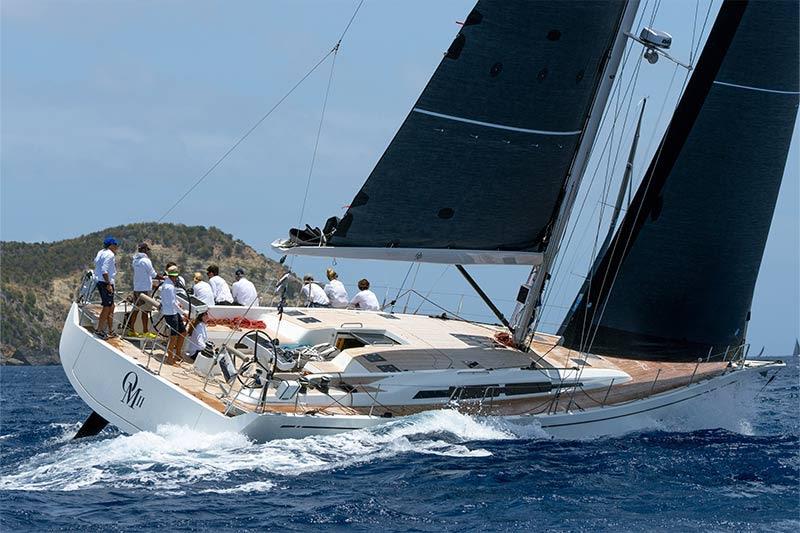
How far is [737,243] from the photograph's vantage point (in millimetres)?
16531

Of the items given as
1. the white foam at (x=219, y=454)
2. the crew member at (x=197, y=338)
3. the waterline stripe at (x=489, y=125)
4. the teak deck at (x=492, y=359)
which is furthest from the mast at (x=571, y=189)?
the crew member at (x=197, y=338)

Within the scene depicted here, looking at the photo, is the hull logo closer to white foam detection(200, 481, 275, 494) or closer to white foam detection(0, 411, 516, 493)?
white foam detection(0, 411, 516, 493)

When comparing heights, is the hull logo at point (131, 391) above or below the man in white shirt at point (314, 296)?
below

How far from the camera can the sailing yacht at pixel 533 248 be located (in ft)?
47.4

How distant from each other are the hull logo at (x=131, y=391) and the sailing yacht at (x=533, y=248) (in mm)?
37

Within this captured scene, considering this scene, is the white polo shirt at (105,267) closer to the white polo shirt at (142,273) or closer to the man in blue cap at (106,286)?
the man in blue cap at (106,286)

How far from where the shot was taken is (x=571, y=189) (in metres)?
16.1

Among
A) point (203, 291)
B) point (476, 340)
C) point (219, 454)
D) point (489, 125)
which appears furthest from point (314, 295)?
point (219, 454)

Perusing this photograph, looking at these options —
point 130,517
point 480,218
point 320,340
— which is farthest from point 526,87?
point 130,517

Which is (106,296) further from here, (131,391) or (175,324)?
(131,391)

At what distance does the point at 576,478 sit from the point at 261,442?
3676 mm

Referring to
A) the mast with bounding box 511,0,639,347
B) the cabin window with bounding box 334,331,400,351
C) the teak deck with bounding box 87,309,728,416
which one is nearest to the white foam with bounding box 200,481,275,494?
the teak deck with bounding box 87,309,728,416

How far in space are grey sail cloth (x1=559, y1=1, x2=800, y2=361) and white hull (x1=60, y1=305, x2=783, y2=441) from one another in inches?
41.2

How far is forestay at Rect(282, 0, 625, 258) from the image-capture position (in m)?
14.9
